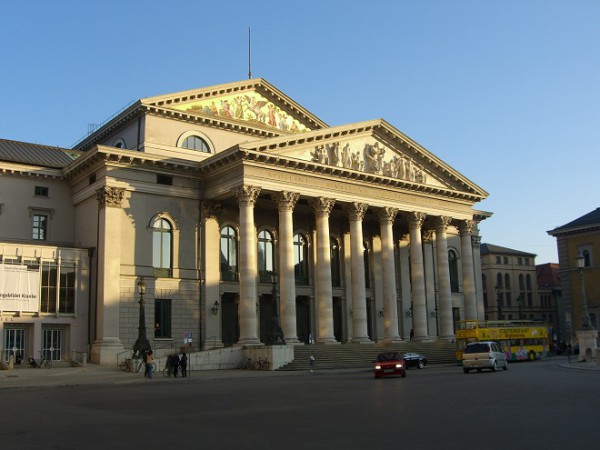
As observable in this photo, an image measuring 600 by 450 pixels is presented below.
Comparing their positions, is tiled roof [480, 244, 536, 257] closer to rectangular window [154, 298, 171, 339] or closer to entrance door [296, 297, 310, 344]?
entrance door [296, 297, 310, 344]

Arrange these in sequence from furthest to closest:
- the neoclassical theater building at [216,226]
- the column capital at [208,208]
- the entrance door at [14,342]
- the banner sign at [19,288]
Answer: the column capital at [208,208]
the neoclassical theater building at [216,226]
the entrance door at [14,342]
the banner sign at [19,288]

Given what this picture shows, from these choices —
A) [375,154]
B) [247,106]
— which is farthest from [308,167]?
[247,106]

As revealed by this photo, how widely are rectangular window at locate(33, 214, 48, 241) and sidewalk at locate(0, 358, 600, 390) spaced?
9851 millimetres

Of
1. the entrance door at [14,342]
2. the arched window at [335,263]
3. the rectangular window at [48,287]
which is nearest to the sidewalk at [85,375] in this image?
the entrance door at [14,342]

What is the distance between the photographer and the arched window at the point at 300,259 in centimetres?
5172

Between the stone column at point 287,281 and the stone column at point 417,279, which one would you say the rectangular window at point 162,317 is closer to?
the stone column at point 287,281

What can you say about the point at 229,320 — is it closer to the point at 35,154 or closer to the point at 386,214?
the point at 386,214

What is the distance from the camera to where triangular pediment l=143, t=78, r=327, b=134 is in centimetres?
4856

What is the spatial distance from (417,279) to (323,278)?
388 inches

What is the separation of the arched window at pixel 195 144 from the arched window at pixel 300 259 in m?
9.44

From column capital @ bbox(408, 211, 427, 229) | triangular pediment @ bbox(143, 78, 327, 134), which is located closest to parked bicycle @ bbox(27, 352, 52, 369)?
triangular pediment @ bbox(143, 78, 327, 134)

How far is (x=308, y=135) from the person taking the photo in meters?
45.6

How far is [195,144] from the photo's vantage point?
49250 millimetres

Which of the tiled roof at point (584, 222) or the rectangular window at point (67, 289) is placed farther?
the tiled roof at point (584, 222)
